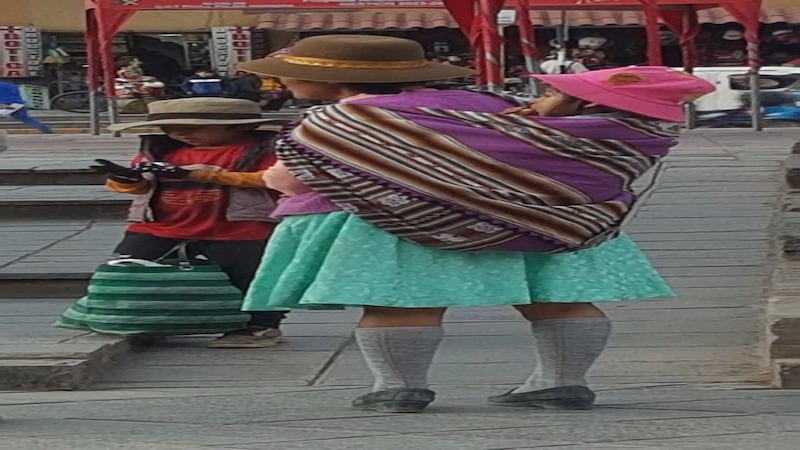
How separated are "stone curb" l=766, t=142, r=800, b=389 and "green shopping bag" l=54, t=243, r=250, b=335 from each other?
2.36 meters

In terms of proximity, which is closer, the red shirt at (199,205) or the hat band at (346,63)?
the hat band at (346,63)

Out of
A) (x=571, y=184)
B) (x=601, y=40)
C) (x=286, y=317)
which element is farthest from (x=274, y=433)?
A: (x=601, y=40)

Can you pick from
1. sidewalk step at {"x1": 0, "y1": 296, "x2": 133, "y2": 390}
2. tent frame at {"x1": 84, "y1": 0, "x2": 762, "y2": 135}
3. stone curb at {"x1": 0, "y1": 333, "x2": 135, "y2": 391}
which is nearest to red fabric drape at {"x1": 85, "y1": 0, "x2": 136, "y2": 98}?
tent frame at {"x1": 84, "y1": 0, "x2": 762, "y2": 135}

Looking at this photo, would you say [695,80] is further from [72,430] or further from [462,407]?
[72,430]

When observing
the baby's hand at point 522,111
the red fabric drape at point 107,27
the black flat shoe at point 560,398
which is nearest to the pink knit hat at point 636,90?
the baby's hand at point 522,111

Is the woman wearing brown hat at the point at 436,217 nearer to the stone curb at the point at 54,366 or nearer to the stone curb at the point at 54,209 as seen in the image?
the stone curb at the point at 54,366

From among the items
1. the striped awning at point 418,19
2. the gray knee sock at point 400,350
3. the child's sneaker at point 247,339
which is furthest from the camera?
the striped awning at point 418,19

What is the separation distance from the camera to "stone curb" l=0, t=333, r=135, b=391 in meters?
6.07

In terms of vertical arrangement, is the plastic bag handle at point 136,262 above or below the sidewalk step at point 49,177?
above

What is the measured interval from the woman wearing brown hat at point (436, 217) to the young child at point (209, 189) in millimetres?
1713

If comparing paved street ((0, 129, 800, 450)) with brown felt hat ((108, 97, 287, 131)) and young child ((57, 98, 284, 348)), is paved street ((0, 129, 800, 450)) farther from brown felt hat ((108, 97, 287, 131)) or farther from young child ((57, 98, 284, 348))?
brown felt hat ((108, 97, 287, 131))

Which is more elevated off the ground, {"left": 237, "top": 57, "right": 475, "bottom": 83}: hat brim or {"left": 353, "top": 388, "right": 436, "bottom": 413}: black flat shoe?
{"left": 237, "top": 57, "right": 475, "bottom": 83}: hat brim

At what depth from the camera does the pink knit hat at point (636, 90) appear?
15.8ft

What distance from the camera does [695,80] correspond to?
4957mm
